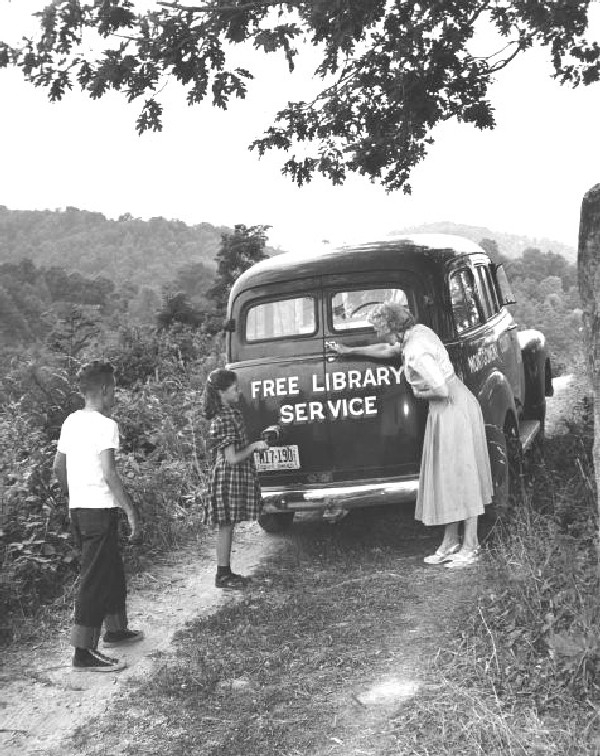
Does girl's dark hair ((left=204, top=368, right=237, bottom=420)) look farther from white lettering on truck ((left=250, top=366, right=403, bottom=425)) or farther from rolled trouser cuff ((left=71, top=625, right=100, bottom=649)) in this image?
rolled trouser cuff ((left=71, top=625, right=100, bottom=649))

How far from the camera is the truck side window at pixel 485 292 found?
8.48 m

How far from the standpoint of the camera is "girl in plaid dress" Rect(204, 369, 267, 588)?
21.1ft

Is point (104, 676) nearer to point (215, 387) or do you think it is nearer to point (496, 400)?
point (215, 387)

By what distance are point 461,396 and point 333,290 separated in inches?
55.4

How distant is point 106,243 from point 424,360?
84.0 m

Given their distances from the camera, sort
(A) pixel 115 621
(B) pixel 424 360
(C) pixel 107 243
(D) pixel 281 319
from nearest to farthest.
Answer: (A) pixel 115 621
(B) pixel 424 360
(D) pixel 281 319
(C) pixel 107 243

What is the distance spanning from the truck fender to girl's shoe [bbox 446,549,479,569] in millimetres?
1151

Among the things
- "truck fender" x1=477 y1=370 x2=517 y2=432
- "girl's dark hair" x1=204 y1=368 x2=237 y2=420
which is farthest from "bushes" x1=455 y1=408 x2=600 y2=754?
"girl's dark hair" x1=204 y1=368 x2=237 y2=420

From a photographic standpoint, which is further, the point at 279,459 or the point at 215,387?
the point at 279,459

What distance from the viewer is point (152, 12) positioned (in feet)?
24.8

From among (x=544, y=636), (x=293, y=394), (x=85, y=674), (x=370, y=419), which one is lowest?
(x=85, y=674)

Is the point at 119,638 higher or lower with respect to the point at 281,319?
lower

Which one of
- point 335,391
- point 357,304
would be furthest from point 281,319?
point 335,391

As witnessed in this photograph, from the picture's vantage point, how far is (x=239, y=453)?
6.47 metres
